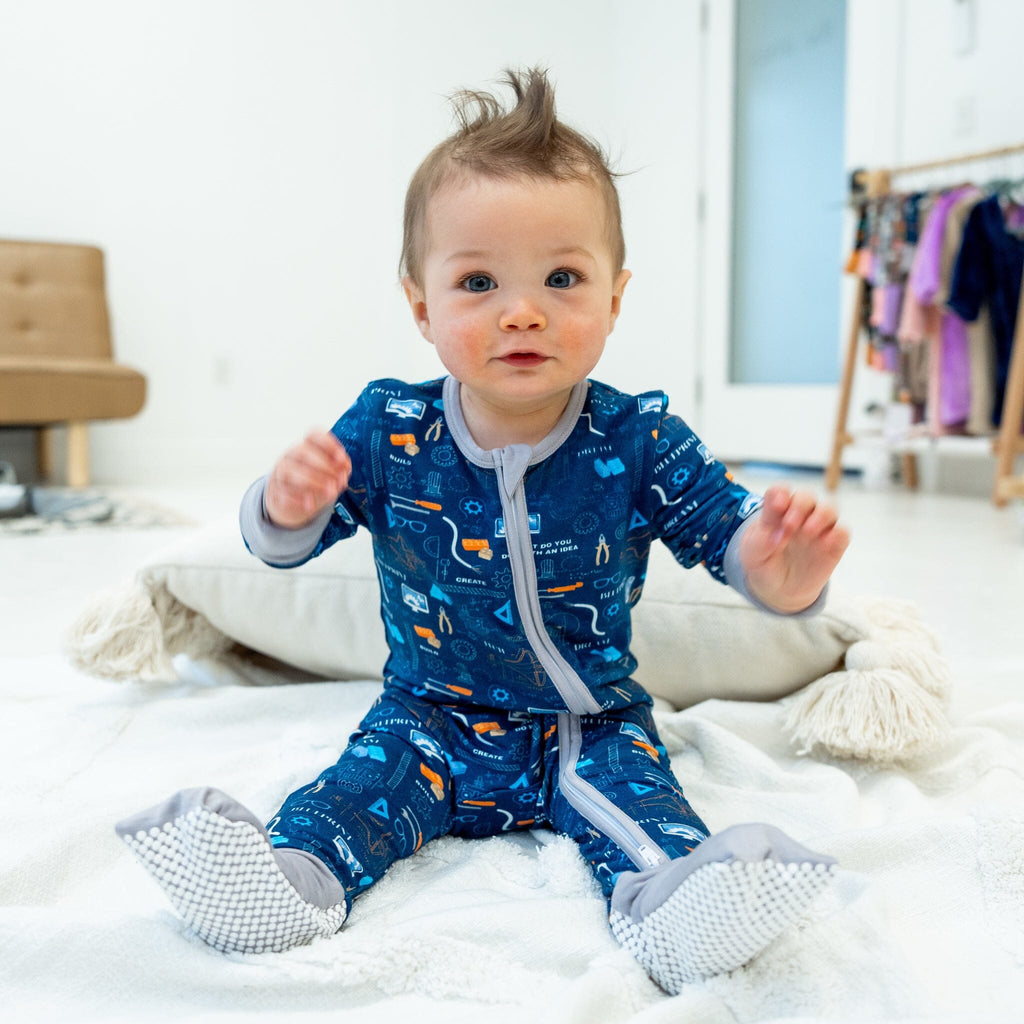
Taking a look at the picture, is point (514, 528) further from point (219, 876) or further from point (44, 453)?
point (44, 453)

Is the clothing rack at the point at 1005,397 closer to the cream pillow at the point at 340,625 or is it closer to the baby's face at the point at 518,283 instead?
the cream pillow at the point at 340,625

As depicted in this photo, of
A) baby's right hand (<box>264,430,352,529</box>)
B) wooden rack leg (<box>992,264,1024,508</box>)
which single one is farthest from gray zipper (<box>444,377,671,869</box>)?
wooden rack leg (<box>992,264,1024,508</box>)

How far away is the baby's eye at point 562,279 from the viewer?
2.16ft

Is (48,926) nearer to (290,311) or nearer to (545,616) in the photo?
(545,616)

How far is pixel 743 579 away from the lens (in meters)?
0.65

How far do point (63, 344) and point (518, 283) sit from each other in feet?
10.3

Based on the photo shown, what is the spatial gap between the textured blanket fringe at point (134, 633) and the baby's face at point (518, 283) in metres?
0.48

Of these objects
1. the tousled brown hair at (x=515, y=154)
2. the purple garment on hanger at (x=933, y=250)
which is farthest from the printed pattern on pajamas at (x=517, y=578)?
the purple garment on hanger at (x=933, y=250)

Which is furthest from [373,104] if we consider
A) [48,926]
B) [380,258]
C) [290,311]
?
[48,926]

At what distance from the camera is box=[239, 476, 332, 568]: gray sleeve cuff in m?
0.68

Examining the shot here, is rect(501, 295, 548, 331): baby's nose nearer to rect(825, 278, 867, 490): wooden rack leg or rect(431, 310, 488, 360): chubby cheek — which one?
rect(431, 310, 488, 360): chubby cheek

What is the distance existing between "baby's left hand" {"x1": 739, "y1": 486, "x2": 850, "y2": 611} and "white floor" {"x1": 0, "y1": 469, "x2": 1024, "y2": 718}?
1.36 ft

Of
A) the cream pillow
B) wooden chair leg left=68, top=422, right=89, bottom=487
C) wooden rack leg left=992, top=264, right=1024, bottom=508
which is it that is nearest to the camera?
the cream pillow

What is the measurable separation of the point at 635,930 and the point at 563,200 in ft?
1.41
